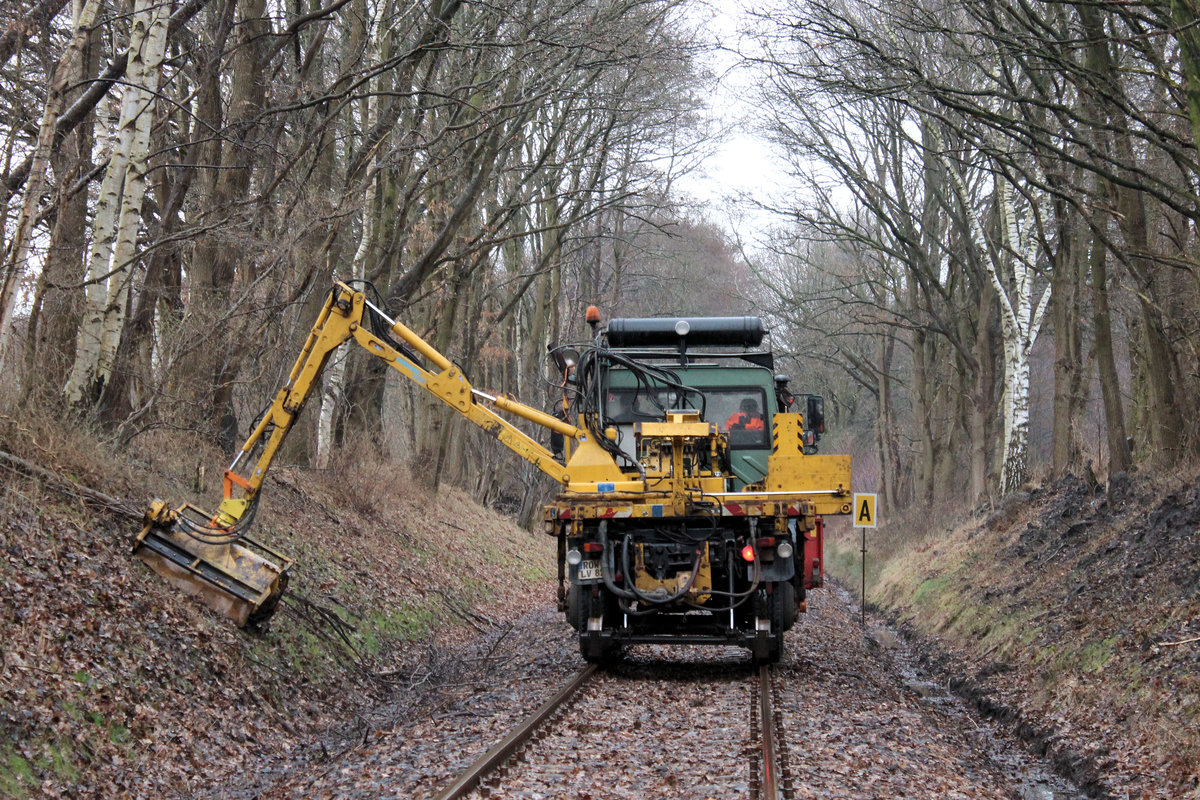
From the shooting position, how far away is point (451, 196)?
23312mm

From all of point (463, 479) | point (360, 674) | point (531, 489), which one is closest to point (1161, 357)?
point (360, 674)

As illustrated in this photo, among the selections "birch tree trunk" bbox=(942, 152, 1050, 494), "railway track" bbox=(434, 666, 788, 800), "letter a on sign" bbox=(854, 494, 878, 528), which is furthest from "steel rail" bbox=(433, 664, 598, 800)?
"birch tree trunk" bbox=(942, 152, 1050, 494)

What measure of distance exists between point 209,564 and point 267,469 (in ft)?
4.55

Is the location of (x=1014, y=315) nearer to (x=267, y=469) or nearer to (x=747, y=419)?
(x=747, y=419)

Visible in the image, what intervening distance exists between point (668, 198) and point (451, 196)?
23.9 ft

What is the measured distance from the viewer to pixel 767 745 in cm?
809

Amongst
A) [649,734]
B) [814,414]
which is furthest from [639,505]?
[649,734]

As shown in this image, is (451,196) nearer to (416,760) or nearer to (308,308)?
(308,308)

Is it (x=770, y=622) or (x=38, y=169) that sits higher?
(x=38, y=169)

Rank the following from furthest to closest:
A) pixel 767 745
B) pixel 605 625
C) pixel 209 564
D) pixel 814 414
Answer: pixel 814 414
pixel 605 625
pixel 209 564
pixel 767 745

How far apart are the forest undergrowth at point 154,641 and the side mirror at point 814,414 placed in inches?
199

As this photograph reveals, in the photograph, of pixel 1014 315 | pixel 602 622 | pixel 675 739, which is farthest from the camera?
pixel 1014 315

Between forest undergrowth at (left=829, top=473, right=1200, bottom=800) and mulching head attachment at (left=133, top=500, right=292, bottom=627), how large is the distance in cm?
678

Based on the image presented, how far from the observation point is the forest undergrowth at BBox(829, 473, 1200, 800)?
28.1 feet
